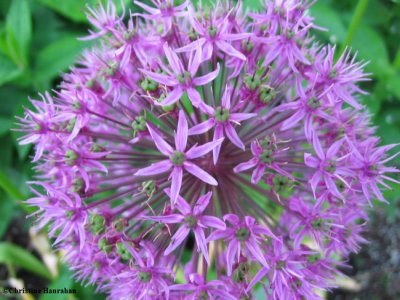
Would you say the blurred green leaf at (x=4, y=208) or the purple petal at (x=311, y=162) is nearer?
the purple petal at (x=311, y=162)

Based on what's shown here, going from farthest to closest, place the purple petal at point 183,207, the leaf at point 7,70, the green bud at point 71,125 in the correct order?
the leaf at point 7,70 < the green bud at point 71,125 < the purple petal at point 183,207

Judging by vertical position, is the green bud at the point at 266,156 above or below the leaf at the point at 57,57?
below

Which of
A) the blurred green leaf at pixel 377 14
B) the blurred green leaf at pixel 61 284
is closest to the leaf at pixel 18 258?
the blurred green leaf at pixel 61 284

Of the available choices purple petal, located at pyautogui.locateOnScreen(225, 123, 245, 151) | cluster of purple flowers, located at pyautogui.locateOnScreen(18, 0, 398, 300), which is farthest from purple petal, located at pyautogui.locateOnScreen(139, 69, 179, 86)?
purple petal, located at pyautogui.locateOnScreen(225, 123, 245, 151)

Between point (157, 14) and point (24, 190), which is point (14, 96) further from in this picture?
point (157, 14)

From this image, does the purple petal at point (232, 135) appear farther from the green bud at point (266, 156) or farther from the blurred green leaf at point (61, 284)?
the blurred green leaf at point (61, 284)

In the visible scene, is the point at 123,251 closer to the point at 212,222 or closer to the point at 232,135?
the point at 212,222

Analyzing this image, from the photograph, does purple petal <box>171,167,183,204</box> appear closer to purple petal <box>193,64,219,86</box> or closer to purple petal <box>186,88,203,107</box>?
purple petal <box>186,88,203,107</box>

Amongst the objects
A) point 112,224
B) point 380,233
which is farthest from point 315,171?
point 380,233
